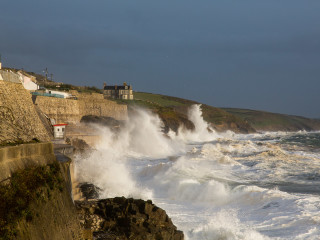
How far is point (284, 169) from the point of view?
28375mm

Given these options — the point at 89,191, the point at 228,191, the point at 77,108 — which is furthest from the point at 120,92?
the point at 89,191

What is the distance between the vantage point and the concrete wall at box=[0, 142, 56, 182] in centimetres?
807

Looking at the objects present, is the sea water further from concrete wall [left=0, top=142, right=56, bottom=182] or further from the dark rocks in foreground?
concrete wall [left=0, top=142, right=56, bottom=182]

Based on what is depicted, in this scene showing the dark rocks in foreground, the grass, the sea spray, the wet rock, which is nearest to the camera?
the grass

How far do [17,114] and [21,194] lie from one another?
13103 millimetres

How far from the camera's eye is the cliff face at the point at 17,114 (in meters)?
17.9

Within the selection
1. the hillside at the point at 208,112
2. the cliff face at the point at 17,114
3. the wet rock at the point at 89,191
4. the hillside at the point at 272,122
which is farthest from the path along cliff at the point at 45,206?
the hillside at the point at 272,122

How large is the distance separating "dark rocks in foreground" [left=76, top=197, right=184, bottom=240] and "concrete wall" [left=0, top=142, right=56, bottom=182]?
9.13ft

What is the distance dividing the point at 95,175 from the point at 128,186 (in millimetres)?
1812

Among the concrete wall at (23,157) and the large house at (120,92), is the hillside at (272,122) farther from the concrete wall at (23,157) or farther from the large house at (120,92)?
the concrete wall at (23,157)

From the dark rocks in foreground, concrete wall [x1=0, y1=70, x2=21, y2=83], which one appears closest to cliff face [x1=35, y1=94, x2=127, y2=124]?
concrete wall [x1=0, y1=70, x2=21, y2=83]

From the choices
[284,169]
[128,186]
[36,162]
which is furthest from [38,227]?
[284,169]

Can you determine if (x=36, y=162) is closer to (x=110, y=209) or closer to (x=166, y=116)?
(x=110, y=209)

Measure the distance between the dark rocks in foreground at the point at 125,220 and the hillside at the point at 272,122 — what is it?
473 feet
